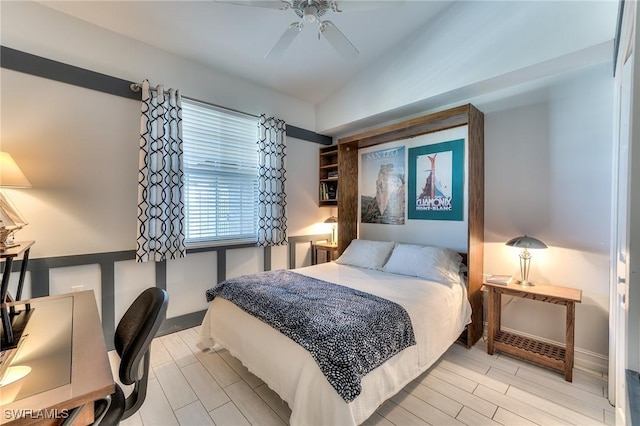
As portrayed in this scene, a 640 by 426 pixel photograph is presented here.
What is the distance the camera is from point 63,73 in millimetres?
2260

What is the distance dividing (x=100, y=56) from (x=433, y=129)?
3363 millimetres

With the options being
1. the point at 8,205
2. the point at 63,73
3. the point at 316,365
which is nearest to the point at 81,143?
the point at 63,73

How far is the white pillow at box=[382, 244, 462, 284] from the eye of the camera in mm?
2518

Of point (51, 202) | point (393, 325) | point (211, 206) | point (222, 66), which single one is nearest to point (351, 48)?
point (222, 66)

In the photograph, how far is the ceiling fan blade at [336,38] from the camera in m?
1.87

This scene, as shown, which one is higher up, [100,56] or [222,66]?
[222,66]

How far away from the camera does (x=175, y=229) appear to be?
2.74 metres

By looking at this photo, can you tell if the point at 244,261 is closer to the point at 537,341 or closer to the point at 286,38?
the point at 286,38

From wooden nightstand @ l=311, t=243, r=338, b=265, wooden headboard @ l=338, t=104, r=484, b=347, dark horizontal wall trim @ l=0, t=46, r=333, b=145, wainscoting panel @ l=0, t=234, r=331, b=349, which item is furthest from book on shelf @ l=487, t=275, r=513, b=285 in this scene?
dark horizontal wall trim @ l=0, t=46, r=333, b=145

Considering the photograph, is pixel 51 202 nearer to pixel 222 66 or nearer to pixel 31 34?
pixel 31 34

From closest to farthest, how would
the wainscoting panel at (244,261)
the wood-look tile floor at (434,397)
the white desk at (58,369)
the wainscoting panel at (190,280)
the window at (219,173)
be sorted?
the white desk at (58,369) < the wood-look tile floor at (434,397) < the wainscoting panel at (190,280) < the window at (219,173) < the wainscoting panel at (244,261)

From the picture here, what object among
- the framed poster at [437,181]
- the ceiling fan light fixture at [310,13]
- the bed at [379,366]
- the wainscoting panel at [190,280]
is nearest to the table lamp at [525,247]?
the bed at [379,366]

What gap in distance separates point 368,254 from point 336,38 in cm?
219

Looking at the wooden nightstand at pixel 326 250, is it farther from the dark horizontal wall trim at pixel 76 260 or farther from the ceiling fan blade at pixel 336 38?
the ceiling fan blade at pixel 336 38
